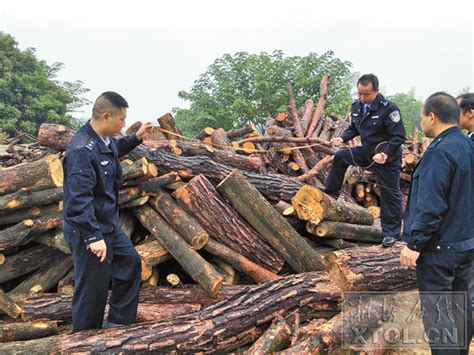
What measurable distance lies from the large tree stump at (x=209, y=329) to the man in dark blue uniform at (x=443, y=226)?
1.21m

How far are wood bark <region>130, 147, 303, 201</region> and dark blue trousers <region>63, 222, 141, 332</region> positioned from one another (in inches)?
66.7

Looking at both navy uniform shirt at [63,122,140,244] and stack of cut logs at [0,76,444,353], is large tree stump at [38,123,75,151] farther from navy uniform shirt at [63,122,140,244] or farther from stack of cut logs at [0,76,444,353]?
navy uniform shirt at [63,122,140,244]

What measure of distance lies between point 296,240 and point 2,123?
2088 centimetres

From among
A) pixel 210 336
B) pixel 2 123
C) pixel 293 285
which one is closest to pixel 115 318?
pixel 210 336

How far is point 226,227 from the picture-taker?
194 inches

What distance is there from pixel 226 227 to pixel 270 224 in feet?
1.73

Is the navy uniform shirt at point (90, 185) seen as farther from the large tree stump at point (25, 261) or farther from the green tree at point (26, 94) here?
the green tree at point (26, 94)

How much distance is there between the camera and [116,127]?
12.2 ft

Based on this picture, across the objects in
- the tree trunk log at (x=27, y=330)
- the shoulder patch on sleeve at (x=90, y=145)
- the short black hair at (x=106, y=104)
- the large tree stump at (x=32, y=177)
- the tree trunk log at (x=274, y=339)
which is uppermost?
the short black hair at (x=106, y=104)

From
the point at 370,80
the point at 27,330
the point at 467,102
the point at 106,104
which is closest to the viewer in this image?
the point at 106,104

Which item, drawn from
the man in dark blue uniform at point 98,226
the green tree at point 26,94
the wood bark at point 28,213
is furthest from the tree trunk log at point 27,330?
the green tree at point 26,94

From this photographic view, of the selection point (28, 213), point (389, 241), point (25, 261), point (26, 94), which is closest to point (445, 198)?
point (389, 241)

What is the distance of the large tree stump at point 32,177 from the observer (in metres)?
4.70

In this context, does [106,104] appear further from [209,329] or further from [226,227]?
[209,329]
